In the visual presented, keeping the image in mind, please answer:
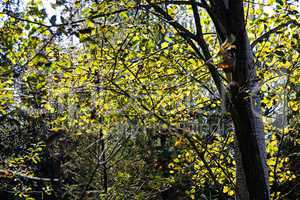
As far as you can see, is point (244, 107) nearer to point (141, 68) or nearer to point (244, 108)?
point (244, 108)

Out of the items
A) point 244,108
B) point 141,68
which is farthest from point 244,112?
point 141,68

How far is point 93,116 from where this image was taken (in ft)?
10.4

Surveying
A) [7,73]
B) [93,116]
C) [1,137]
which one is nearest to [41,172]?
[1,137]

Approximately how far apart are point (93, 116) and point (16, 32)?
3.23 ft

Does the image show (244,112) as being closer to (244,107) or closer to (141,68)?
(244,107)

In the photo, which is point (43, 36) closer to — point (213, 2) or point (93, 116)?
point (93, 116)

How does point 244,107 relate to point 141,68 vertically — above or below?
below

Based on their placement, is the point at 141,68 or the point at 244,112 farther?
the point at 141,68

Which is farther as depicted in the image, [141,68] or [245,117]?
[141,68]

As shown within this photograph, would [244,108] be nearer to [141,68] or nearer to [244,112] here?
[244,112]

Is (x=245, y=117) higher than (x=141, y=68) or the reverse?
the reverse

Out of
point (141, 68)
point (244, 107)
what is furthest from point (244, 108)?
point (141, 68)

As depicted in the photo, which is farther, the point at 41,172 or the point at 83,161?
the point at 41,172

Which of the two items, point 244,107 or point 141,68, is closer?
point 244,107
